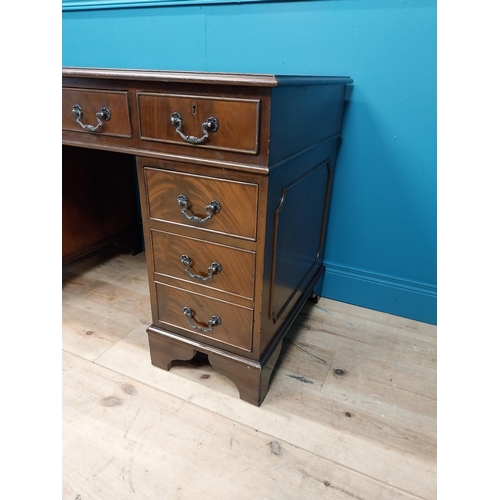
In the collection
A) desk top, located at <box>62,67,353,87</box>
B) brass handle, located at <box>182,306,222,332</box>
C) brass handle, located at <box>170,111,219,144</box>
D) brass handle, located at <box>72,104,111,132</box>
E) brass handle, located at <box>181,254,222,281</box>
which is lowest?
brass handle, located at <box>182,306,222,332</box>

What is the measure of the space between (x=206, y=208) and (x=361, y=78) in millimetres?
717

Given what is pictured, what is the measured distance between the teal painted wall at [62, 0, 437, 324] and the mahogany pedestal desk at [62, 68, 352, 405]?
0.15 meters

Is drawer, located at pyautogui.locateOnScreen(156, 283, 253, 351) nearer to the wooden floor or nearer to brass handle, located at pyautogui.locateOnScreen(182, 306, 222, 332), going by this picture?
brass handle, located at pyautogui.locateOnScreen(182, 306, 222, 332)

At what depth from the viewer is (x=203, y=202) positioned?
2.82 feet

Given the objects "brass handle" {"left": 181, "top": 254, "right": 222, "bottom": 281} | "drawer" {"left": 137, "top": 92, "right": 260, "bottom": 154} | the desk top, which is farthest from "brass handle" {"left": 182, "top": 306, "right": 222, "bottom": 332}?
the desk top

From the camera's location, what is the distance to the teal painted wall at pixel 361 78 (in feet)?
3.65

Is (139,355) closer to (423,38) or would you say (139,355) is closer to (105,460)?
(105,460)

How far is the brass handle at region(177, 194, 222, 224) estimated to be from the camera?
0.84 m

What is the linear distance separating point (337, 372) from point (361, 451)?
265 millimetres

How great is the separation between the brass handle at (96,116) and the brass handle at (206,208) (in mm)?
274

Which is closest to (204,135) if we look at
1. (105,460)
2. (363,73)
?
(363,73)

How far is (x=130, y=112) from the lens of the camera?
862 mm

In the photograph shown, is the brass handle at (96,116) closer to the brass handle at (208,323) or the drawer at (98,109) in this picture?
the drawer at (98,109)

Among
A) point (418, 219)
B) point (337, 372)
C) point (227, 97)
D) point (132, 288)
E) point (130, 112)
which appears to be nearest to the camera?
point (227, 97)
